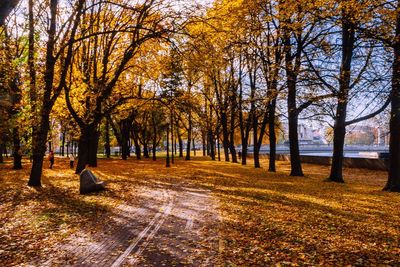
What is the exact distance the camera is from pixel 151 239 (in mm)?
8258

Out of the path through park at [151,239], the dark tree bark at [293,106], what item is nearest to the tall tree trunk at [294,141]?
the dark tree bark at [293,106]

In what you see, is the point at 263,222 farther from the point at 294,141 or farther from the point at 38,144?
the point at 294,141

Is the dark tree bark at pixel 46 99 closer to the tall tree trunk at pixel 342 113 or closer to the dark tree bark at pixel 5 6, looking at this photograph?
the dark tree bark at pixel 5 6

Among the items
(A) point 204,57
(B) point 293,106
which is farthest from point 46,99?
(B) point 293,106

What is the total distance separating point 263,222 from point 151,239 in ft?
10.2

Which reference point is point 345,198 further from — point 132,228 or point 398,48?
point 132,228

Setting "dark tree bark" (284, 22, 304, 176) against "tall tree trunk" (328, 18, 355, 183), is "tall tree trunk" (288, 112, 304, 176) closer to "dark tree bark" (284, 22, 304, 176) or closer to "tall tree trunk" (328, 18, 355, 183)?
"dark tree bark" (284, 22, 304, 176)

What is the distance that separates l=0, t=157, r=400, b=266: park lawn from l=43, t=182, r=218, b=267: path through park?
0.36m

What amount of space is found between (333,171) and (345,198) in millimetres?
7317

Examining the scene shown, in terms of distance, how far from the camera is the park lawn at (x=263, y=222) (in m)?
7.12

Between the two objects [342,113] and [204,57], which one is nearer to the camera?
[204,57]

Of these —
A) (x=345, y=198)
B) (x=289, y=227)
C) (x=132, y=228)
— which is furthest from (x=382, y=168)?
(x=132, y=228)

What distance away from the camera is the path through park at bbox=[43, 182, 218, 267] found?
273 inches

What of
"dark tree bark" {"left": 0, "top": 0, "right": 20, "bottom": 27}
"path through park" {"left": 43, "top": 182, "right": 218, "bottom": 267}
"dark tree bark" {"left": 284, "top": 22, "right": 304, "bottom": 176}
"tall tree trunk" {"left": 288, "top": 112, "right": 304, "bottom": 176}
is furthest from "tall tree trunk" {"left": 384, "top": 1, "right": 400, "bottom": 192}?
"dark tree bark" {"left": 0, "top": 0, "right": 20, "bottom": 27}
